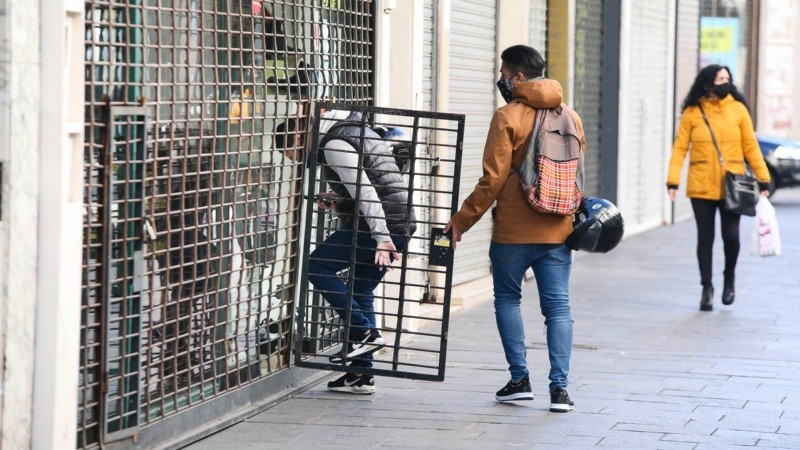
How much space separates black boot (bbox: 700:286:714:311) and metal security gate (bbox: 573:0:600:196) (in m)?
4.38

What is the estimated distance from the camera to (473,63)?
11.8 metres

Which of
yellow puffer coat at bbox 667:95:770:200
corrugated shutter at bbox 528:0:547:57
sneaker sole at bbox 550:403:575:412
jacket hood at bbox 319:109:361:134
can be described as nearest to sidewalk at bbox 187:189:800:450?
sneaker sole at bbox 550:403:575:412

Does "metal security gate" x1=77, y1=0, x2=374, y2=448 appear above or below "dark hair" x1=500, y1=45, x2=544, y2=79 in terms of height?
below

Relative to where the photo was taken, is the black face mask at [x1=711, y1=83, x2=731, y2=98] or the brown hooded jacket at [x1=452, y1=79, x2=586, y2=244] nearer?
the brown hooded jacket at [x1=452, y1=79, x2=586, y2=244]

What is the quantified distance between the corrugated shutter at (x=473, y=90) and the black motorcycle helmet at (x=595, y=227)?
13.3 feet

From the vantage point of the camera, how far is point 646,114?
59.7ft

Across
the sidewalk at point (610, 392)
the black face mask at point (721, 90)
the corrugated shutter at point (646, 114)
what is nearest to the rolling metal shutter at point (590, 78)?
the corrugated shutter at point (646, 114)

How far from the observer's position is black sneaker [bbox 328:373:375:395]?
25.1ft

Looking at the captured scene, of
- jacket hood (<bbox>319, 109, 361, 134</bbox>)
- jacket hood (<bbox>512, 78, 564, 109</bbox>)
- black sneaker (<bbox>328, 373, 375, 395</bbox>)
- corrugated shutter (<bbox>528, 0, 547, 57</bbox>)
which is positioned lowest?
black sneaker (<bbox>328, 373, 375, 395</bbox>)

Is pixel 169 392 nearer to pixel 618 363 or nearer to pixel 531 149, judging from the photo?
pixel 531 149

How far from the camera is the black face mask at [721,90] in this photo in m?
11.0

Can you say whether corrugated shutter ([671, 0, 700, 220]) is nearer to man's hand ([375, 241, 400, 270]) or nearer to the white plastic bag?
the white plastic bag

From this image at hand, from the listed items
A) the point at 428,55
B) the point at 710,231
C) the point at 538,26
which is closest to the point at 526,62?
the point at 428,55

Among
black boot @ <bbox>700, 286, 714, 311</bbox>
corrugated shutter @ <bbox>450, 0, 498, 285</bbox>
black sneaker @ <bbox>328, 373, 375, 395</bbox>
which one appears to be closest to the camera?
black sneaker @ <bbox>328, 373, 375, 395</bbox>
